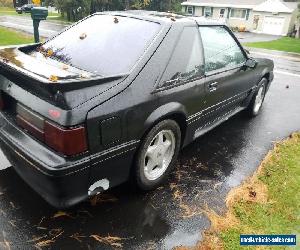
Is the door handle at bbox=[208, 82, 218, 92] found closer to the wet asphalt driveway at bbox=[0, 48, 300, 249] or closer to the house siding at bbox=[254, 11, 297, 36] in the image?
the wet asphalt driveway at bbox=[0, 48, 300, 249]

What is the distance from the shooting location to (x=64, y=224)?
3.02 meters

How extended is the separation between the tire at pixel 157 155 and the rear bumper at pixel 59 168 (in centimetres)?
19

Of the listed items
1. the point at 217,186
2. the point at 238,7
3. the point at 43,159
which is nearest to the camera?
the point at 43,159

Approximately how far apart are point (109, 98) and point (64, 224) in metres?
1.29

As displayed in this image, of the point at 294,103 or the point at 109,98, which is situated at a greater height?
the point at 109,98

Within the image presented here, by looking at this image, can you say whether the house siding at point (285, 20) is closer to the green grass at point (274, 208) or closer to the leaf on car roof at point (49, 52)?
the green grass at point (274, 208)

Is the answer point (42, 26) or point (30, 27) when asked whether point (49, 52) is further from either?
point (42, 26)

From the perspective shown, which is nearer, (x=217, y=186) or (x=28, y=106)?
(x=28, y=106)

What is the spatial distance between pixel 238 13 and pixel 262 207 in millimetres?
43070

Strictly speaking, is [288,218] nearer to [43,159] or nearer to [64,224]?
[64,224]

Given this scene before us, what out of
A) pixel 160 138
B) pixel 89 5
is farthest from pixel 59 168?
pixel 89 5

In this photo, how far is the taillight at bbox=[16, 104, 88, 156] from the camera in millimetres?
2473

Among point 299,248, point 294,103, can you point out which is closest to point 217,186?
point 299,248

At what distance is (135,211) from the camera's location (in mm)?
3246
